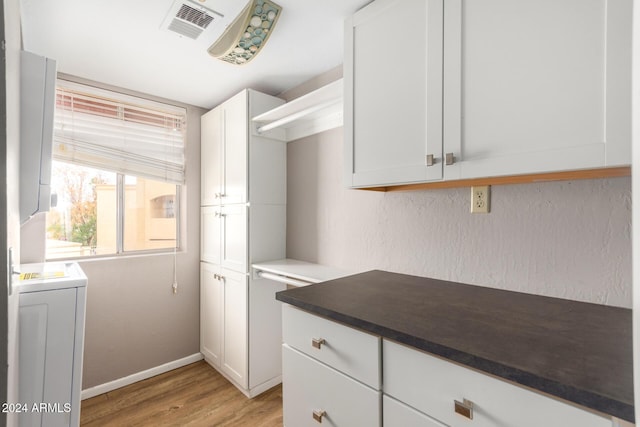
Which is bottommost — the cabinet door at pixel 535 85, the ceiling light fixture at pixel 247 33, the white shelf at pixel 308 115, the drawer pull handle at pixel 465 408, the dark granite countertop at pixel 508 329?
the drawer pull handle at pixel 465 408

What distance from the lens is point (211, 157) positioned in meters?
2.59

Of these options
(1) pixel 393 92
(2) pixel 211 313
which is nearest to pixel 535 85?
(1) pixel 393 92

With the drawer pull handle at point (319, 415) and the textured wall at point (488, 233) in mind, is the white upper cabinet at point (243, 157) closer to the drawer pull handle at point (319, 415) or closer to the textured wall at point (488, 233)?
the textured wall at point (488, 233)

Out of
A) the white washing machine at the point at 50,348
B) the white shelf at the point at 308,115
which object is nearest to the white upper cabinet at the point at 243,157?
the white shelf at the point at 308,115

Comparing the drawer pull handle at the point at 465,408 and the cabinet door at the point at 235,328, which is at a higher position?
the drawer pull handle at the point at 465,408

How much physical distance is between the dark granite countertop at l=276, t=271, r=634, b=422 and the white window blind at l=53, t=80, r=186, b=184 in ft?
6.23

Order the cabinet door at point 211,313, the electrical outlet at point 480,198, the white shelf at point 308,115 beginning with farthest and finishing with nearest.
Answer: the cabinet door at point 211,313, the white shelf at point 308,115, the electrical outlet at point 480,198

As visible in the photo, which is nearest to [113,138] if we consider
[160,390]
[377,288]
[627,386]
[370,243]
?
[160,390]

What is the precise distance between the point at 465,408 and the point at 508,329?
0.90 ft

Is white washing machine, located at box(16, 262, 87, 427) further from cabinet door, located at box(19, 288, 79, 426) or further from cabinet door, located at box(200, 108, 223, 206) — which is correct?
cabinet door, located at box(200, 108, 223, 206)

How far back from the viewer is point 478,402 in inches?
29.7

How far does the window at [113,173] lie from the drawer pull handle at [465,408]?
2534 millimetres

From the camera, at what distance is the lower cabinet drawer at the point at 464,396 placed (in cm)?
65

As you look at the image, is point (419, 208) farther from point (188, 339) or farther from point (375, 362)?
point (188, 339)
